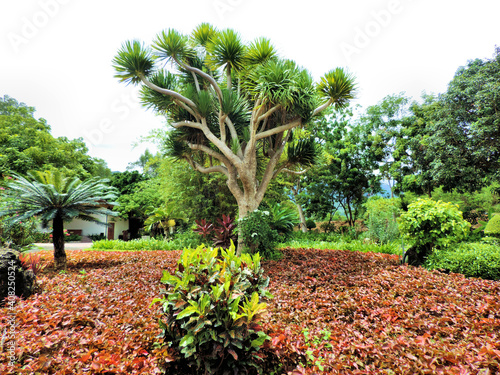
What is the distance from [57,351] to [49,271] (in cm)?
395

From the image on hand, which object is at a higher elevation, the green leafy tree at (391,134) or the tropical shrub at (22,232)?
the green leafy tree at (391,134)

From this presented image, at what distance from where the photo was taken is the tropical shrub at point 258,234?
6309 millimetres

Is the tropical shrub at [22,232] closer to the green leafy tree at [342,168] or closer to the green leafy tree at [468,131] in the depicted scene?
the green leafy tree at [342,168]

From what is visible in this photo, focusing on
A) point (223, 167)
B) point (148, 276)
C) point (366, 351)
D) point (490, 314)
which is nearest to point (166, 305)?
point (366, 351)

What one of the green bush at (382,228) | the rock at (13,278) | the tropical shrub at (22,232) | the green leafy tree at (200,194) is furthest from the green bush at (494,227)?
the tropical shrub at (22,232)

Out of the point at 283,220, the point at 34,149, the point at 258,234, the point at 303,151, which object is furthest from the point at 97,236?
the point at 303,151

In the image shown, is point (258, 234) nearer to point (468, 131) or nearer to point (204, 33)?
point (204, 33)

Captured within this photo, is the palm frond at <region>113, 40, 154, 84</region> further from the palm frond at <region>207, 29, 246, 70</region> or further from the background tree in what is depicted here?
the background tree

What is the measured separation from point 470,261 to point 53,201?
8.01 meters

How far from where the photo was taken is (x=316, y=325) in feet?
11.0

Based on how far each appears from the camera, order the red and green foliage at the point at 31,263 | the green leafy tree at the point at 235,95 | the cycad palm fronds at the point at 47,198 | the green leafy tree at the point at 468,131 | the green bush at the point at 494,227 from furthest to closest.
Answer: the green leafy tree at the point at 468,131 < the green bush at the point at 494,227 < the green leafy tree at the point at 235,95 < the cycad palm fronds at the point at 47,198 < the red and green foliage at the point at 31,263

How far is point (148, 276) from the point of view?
4.97 metres

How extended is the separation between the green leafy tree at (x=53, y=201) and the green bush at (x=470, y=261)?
6.95 metres

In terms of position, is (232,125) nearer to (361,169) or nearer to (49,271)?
(49,271)
